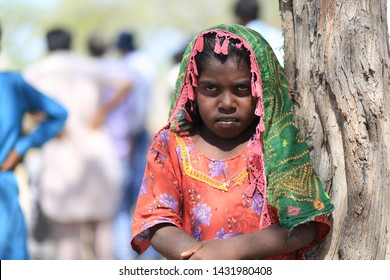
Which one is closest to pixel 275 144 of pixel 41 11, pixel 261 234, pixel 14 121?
pixel 261 234

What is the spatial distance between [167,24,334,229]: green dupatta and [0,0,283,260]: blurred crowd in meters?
3.82

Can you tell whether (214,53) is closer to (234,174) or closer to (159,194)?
(234,174)

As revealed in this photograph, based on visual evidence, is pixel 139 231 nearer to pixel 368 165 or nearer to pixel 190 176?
pixel 190 176

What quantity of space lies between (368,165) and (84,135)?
4.18 metres

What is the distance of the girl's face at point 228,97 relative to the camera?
3242 millimetres

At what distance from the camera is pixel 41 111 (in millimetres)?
6059

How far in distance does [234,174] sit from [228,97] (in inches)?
11.8

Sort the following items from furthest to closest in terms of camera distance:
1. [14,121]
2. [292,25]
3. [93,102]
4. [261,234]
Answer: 1. [93,102]
2. [14,121]
3. [292,25]
4. [261,234]

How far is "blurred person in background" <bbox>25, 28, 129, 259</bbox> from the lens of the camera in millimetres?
7066

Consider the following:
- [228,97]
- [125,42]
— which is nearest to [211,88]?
[228,97]

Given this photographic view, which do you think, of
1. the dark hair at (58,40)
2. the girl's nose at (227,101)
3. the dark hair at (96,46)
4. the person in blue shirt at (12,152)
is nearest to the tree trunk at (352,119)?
the girl's nose at (227,101)

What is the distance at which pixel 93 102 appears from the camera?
718 cm

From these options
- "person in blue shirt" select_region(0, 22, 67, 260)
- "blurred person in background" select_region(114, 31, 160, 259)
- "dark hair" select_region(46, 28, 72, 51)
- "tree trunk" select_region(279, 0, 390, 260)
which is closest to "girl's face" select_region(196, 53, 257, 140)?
"tree trunk" select_region(279, 0, 390, 260)

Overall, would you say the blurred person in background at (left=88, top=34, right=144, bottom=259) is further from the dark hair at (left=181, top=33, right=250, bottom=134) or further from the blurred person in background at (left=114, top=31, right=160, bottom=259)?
the dark hair at (left=181, top=33, right=250, bottom=134)
